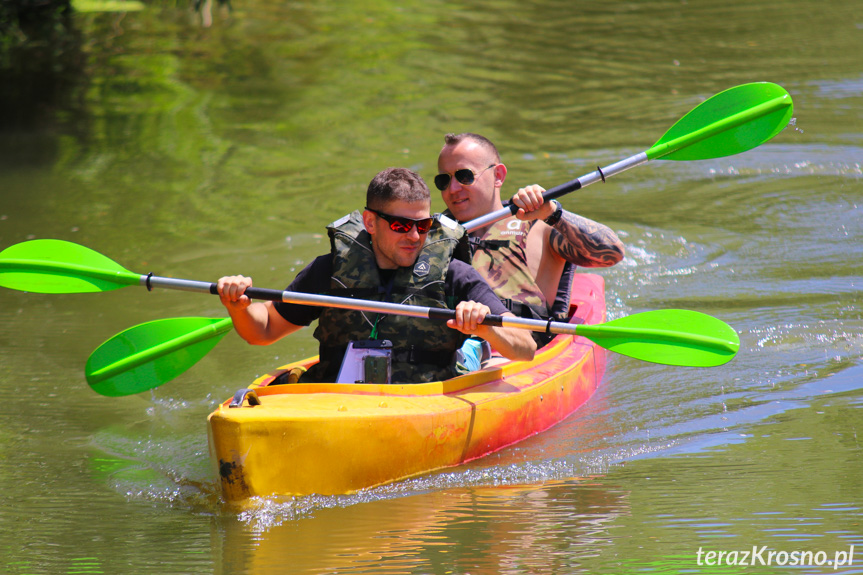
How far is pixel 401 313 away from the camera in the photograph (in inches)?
145

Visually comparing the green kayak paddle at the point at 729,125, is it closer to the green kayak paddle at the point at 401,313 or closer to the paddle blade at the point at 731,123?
the paddle blade at the point at 731,123

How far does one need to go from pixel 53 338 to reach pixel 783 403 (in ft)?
13.9

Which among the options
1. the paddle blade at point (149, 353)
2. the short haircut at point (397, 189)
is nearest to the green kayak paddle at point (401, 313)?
the paddle blade at point (149, 353)

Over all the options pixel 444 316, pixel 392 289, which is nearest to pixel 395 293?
pixel 392 289

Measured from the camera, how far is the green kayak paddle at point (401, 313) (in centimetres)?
372

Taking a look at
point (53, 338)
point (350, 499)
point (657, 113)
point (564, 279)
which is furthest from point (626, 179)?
point (350, 499)

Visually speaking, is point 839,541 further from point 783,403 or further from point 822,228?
point 822,228

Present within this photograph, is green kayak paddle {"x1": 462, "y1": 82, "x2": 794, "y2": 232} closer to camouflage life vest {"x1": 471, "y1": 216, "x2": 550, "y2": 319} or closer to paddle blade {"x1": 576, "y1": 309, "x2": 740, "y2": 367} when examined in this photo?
camouflage life vest {"x1": 471, "y1": 216, "x2": 550, "y2": 319}

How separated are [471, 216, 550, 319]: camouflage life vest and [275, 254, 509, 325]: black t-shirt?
660 mm

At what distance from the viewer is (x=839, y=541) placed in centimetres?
288

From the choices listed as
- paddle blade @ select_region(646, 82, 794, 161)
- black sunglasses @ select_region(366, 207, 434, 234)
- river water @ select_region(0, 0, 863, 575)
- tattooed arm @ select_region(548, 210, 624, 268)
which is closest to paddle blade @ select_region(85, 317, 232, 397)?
river water @ select_region(0, 0, 863, 575)

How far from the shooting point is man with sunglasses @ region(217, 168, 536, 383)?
3670 millimetres

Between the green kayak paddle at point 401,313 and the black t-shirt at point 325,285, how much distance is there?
0.61 ft

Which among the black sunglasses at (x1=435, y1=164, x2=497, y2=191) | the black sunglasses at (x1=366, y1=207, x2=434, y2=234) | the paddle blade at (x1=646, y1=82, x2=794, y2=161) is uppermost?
the paddle blade at (x1=646, y1=82, x2=794, y2=161)
